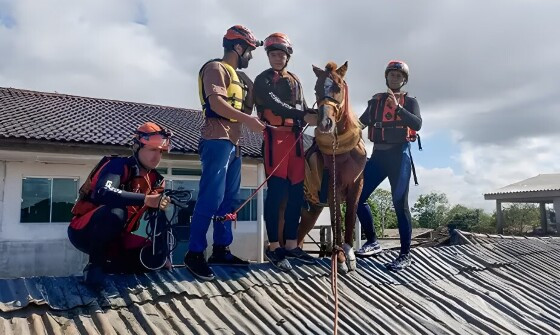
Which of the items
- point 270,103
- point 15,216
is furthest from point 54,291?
point 15,216

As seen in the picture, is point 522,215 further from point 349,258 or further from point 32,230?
point 349,258

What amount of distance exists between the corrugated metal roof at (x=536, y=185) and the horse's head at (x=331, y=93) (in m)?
20.2

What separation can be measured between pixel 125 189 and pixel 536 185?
976 inches

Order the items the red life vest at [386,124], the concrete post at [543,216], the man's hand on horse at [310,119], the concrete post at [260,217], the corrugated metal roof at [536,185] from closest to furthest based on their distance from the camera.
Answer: the man's hand on horse at [310,119] → the red life vest at [386,124] → the concrete post at [260,217] → the corrugated metal roof at [536,185] → the concrete post at [543,216]

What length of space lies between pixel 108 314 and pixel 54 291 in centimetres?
48

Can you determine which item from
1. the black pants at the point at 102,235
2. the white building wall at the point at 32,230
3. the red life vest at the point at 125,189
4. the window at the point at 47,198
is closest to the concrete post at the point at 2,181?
the white building wall at the point at 32,230

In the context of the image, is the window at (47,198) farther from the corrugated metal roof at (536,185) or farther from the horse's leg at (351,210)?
the corrugated metal roof at (536,185)

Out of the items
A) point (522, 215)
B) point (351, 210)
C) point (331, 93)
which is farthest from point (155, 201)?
point (522, 215)

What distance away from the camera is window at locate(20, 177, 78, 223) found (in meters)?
11.3

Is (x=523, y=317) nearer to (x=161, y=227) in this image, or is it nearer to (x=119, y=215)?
(x=161, y=227)

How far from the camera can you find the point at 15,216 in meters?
11.1

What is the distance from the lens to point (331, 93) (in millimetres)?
4879

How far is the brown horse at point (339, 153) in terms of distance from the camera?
16.1 ft

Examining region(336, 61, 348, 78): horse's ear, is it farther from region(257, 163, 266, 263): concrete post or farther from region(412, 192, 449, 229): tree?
region(412, 192, 449, 229): tree
